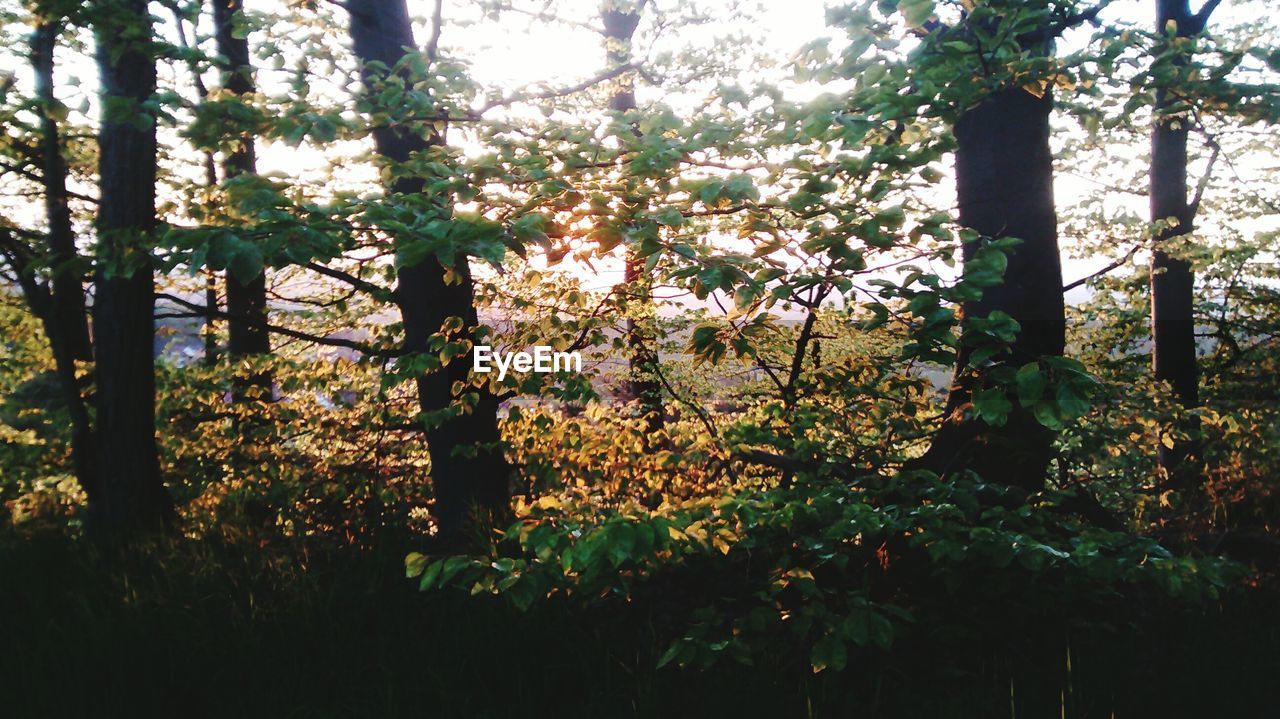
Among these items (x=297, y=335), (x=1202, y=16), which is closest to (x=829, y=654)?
(x=297, y=335)

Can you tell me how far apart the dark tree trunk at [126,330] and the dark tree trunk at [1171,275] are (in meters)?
10.8

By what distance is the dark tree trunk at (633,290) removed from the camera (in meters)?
5.58

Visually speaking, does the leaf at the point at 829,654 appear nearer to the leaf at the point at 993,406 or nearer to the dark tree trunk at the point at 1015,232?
the leaf at the point at 993,406

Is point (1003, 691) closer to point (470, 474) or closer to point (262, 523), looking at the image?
point (470, 474)

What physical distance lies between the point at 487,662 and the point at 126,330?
3.83 meters

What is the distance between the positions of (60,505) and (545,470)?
4.42m

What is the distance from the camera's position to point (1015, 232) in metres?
4.64

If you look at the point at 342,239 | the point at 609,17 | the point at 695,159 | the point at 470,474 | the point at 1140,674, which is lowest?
the point at 1140,674

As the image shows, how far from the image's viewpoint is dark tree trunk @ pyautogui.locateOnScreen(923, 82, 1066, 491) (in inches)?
180

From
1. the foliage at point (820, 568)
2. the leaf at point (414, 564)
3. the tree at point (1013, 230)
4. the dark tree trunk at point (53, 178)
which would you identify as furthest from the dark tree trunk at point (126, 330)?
the tree at point (1013, 230)

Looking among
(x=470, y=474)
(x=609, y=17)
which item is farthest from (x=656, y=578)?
(x=609, y=17)

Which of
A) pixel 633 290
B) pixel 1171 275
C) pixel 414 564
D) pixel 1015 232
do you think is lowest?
pixel 414 564

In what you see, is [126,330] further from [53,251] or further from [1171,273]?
[1171,273]

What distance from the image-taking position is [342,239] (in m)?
3.35
